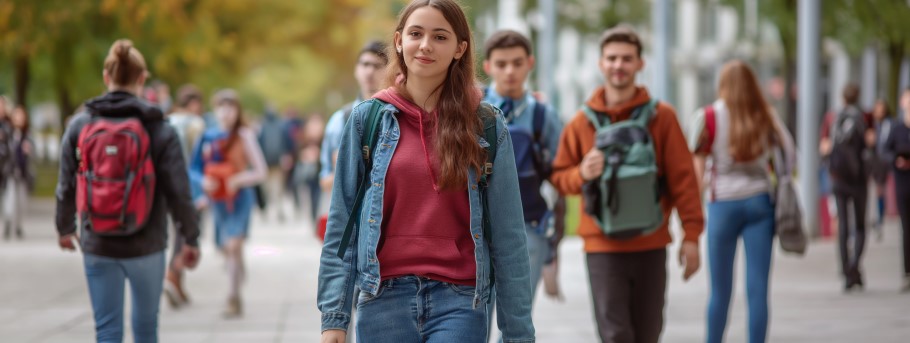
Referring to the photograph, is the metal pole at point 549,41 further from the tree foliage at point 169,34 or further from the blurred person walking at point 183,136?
the blurred person walking at point 183,136

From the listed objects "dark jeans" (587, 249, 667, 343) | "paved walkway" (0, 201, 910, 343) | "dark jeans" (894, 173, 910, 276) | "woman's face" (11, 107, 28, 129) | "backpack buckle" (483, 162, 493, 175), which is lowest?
"paved walkway" (0, 201, 910, 343)

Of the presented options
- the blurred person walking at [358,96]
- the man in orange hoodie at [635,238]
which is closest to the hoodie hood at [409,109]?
the man in orange hoodie at [635,238]

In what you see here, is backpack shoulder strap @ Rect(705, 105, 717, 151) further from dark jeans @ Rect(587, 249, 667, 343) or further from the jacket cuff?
the jacket cuff

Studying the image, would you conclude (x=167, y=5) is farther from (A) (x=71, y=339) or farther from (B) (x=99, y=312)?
(B) (x=99, y=312)

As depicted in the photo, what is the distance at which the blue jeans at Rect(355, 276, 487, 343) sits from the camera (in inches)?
161

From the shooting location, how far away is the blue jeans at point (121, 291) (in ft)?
19.7

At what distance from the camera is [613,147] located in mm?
6141

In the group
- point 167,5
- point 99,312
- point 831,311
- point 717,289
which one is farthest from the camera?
point 167,5

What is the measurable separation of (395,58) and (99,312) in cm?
235

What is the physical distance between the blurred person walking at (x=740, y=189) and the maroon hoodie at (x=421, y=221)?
3.44 m

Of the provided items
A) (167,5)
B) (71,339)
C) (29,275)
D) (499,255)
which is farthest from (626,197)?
(167,5)

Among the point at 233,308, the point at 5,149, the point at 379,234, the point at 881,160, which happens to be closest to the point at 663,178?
the point at 379,234

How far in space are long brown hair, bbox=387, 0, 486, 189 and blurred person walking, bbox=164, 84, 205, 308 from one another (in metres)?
6.86

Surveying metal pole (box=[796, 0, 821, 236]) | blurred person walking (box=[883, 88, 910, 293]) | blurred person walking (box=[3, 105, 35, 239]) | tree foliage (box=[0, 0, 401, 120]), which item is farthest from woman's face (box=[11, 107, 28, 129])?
blurred person walking (box=[883, 88, 910, 293])
